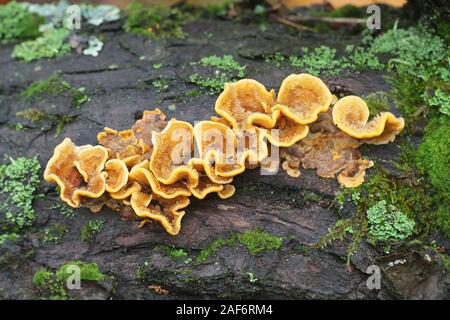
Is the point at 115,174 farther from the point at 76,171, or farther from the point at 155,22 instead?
the point at 155,22

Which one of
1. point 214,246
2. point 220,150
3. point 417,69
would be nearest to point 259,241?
point 214,246

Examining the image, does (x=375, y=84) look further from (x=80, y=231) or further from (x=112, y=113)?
(x=80, y=231)

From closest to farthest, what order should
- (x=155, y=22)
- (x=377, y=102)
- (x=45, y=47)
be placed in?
(x=377, y=102) < (x=45, y=47) < (x=155, y=22)

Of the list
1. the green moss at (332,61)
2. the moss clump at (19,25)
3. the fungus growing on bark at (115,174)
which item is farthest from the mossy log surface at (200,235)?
the moss clump at (19,25)

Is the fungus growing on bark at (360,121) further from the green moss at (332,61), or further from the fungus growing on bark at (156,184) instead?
the fungus growing on bark at (156,184)

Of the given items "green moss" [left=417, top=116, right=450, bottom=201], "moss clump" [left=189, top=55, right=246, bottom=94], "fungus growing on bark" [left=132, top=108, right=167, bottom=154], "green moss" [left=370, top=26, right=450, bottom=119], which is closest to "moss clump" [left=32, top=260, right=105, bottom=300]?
"fungus growing on bark" [left=132, top=108, right=167, bottom=154]

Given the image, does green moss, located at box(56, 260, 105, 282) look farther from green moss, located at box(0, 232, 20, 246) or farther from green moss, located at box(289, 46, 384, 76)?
green moss, located at box(289, 46, 384, 76)
